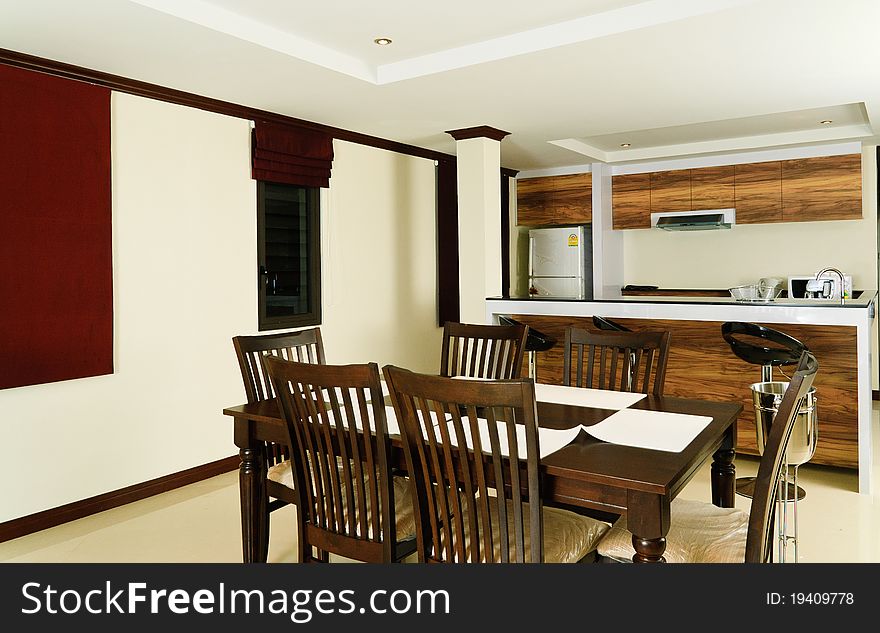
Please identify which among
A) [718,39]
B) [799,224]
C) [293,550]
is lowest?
[293,550]

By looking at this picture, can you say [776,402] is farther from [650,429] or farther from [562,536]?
[562,536]

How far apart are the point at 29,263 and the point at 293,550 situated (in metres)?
1.82

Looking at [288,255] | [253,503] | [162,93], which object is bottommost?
[253,503]

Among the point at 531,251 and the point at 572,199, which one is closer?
the point at 572,199

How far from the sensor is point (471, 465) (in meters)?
2.02

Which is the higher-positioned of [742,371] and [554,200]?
[554,200]

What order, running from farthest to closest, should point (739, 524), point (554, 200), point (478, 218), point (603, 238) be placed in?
point (554, 200) → point (603, 238) → point (478, 218) → point (739, 524)

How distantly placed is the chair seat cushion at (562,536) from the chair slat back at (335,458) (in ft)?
1.00

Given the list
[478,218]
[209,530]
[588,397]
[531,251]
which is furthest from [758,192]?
[209,530]

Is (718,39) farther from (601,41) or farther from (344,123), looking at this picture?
(344,123)

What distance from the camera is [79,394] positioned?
3660mm

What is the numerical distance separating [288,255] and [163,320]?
1.09m

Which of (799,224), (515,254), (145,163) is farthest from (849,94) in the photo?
(145,163)
